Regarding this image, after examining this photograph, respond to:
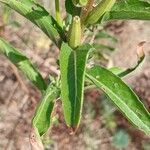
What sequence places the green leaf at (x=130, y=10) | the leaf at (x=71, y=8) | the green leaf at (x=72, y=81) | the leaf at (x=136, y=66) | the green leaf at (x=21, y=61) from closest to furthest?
1. the green leaf at (x=72, y=81)
2. the green leaf at (x=130, y=10)
3. the leaf at (x=71, y=8)
4. the leaf at (x=136, y=66)
5. the green leaf at (x=21, y=61)

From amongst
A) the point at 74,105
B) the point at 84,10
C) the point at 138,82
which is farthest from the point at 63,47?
the point at 138,82

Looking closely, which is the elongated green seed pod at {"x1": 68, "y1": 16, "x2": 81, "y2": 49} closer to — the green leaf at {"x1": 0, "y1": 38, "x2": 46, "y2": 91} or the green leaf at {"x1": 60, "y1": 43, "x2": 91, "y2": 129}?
the green leaf at {"x1": 60, "y1": 43, "x2": 91, "y2": 129}

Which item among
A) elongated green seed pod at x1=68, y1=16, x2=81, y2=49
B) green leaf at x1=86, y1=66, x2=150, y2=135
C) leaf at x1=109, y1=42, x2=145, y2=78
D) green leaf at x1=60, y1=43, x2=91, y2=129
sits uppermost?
elongated green seed pod at x1=68, y1=16, x2=81, y2=49

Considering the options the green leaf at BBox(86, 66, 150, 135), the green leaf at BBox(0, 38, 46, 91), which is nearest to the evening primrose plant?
the green leaf at BBox(86, 66, 150, 135)

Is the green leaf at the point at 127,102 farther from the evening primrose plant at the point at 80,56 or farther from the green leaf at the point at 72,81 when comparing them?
the green leaf at the point at 72,81

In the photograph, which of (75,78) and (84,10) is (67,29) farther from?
(75,78)

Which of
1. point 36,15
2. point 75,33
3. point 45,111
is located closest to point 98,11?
point 75,33

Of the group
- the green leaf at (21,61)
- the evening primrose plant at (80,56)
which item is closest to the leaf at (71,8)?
the evening primrose plant at (80,56)
